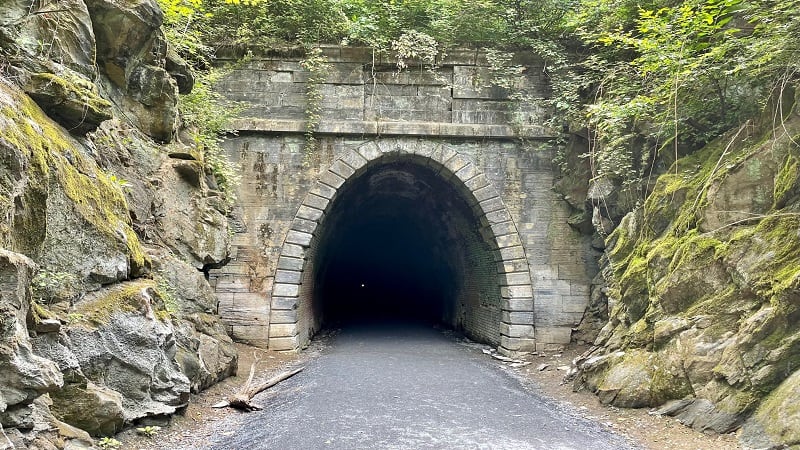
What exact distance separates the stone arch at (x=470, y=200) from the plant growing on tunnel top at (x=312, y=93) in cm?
58

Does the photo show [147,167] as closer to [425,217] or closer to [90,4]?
[90,4]

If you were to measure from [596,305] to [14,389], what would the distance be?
9.03 meters

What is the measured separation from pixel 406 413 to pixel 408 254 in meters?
14.5

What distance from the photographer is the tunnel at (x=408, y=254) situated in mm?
11453

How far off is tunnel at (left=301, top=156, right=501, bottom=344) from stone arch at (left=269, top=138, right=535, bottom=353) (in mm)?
250

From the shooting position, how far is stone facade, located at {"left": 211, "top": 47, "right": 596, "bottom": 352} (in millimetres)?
10117

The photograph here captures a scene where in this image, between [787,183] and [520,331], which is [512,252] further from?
[787,183]

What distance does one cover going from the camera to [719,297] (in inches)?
220

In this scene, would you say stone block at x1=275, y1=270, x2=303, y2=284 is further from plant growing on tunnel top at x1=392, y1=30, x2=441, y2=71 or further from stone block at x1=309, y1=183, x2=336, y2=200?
plant growing on tunnel top at x1=392, y1=30, x2=441, y2=71

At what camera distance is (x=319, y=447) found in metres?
4.62

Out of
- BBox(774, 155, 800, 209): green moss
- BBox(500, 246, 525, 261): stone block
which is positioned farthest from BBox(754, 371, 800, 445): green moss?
BBox(500, 246, 525, 261): stone block

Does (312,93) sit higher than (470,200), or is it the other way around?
(312,93)

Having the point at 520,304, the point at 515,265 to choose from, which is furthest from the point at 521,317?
the point at 515,265

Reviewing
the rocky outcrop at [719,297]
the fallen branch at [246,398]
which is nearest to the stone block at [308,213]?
the fallen branch at [246,398]
